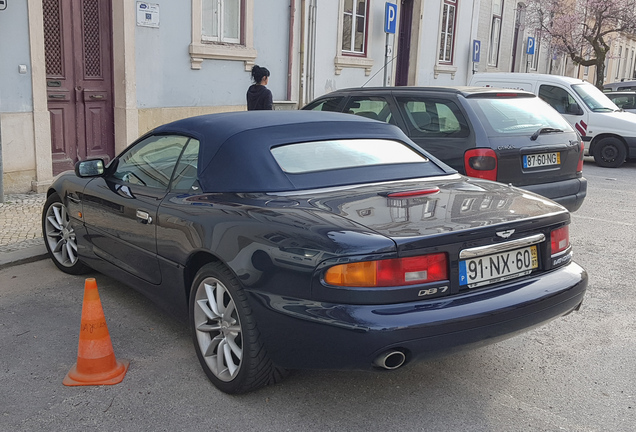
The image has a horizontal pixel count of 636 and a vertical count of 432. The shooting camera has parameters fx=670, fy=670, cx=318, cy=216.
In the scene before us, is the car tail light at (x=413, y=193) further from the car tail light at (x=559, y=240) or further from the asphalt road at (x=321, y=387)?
the asphalt road at (x=321, y=387)

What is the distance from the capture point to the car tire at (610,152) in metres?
13.7

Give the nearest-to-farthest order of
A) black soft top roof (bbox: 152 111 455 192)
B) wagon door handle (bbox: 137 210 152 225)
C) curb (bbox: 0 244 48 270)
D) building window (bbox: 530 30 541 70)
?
black soft top roof (bbox: 152 111 455 192), wagon door handle (bbox: 137 210 152 225), curb (bbox: 0 244 48 270), building window (bbox: 530 30 541 70)

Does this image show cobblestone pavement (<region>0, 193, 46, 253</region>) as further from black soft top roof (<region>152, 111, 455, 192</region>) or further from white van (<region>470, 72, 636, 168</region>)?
white van (<region>470, 72, 636, 168</region>)

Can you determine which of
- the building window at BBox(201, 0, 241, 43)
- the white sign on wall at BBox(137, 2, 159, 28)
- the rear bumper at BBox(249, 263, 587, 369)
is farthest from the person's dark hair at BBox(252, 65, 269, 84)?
the rear bumper at BBox(249, 263, 587, 369)

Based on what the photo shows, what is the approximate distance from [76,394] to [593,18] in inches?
956

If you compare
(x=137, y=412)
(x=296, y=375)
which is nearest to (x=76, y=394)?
(x=137, y=412)

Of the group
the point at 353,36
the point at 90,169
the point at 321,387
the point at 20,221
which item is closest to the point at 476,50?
the point at 353,36

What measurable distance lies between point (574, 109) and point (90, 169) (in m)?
11.4

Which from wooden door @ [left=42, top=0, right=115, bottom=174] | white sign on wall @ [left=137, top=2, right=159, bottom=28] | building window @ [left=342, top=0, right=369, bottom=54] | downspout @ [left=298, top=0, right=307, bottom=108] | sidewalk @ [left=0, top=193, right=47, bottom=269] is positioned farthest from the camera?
building window @ [left=342, top=0, right=369, bottom=54]

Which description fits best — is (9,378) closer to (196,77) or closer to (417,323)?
(417,323)

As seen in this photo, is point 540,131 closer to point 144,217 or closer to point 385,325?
point 144,217

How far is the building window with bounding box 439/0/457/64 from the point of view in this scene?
19.3 metres

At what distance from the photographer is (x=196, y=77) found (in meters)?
11.1

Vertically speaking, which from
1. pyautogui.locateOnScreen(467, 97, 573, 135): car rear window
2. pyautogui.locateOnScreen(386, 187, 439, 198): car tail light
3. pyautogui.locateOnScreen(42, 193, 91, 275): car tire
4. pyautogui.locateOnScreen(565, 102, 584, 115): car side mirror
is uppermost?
pyautogui.locateOnScreen(467, 97, 573, 135): car rear window
